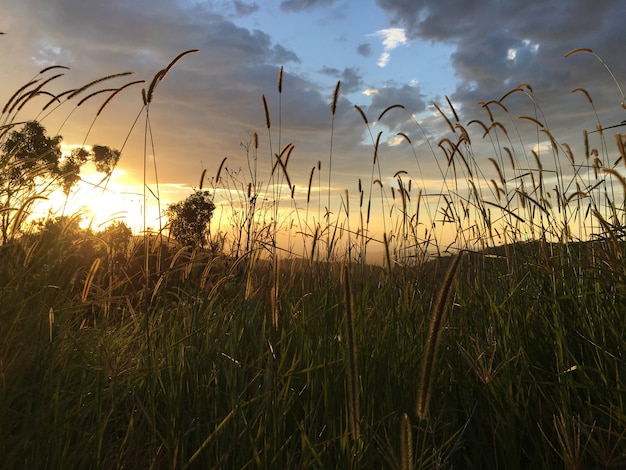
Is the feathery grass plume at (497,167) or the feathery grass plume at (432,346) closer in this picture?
the feathery grass plume at (432,346)

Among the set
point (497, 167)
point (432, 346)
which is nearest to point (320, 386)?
point (432, 346)

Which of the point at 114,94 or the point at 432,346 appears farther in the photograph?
the point at 114,94

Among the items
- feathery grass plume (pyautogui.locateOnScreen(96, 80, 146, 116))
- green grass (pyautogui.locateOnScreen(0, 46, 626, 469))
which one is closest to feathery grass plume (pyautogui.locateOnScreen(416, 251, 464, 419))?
green grass (pyautogui.locateOnScreen(0, 46, 626, 469))

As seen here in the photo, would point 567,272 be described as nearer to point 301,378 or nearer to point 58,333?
point 301,378

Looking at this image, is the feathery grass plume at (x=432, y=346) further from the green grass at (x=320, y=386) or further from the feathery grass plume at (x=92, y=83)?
the feathery grass plume at (x=92, y=83)

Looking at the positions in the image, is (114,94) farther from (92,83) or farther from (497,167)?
(497,167)

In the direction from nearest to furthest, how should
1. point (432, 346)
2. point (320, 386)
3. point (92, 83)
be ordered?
point (432, 346)
point (320, 386)
point (92, 83)

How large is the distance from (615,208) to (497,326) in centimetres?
117

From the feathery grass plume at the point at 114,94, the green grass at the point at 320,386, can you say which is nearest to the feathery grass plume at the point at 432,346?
the green grass at the point at 320,386

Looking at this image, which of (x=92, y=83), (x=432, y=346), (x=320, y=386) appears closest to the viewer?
(x=432, y=346)

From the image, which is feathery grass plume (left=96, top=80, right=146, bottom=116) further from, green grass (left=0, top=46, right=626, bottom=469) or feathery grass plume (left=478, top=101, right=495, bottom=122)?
feathery grass plume (left=478, top=101, right=495, bottom=122)

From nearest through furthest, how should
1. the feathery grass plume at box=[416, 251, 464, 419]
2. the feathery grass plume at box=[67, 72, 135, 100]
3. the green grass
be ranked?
the feathery grass plume at box=[416, 251, 464, 419], the green grass, the feathery grass plume at box=[67, 72, 135, 100]

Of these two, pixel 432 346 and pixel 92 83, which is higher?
pixel 92 83

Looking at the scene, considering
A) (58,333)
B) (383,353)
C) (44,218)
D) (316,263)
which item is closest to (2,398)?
(58,333)
